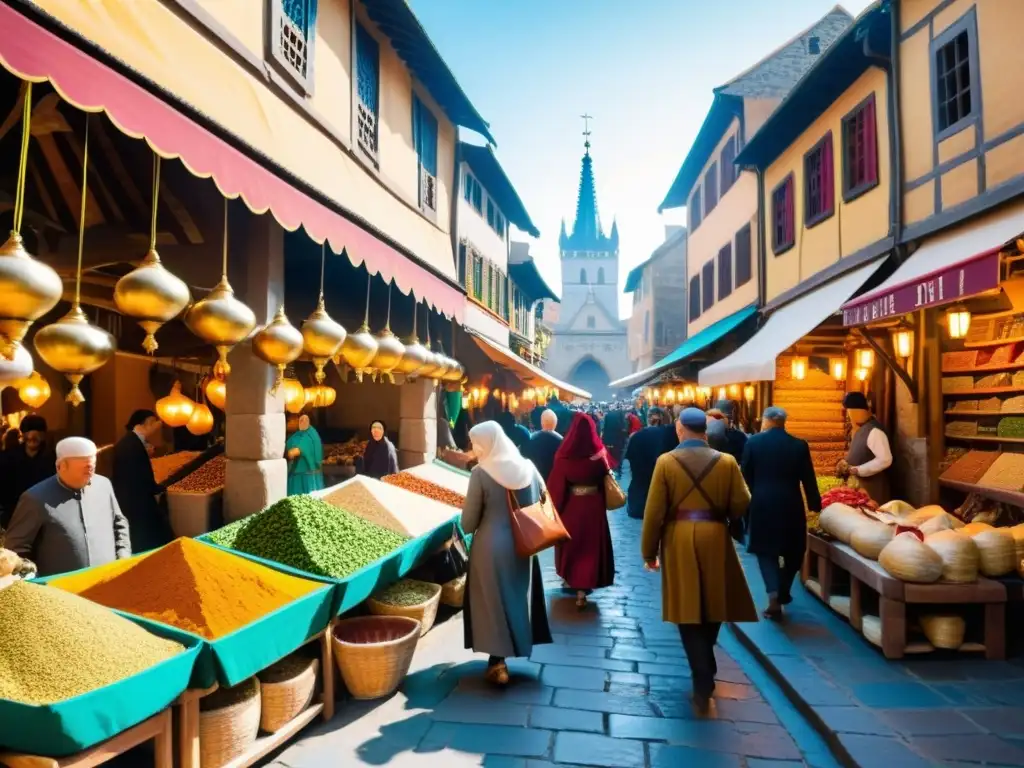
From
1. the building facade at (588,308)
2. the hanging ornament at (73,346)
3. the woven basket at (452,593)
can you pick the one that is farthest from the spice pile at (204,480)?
the building facade at (588,308)

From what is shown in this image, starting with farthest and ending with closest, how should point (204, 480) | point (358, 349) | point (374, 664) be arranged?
point (204, 480) < point (358, 349) < point (374, 664)

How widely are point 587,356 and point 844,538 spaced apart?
208ft

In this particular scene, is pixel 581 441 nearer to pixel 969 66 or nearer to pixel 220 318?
pixel 220 318

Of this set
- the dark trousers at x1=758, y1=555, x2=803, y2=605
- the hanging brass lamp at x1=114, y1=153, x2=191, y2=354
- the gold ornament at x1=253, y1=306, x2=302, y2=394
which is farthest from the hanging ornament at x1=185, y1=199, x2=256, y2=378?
the dark trousers at x1=758, y1=555, x2=803, y2=605

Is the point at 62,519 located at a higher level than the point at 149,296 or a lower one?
lower

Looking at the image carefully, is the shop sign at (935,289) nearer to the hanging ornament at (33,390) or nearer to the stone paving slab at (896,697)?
the stone paving slab at (896,697)

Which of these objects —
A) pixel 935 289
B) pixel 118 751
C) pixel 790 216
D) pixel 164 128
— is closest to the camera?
pixel 118 751

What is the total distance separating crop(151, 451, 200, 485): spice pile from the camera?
26.2 ft

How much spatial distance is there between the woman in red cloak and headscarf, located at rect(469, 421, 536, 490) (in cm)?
206

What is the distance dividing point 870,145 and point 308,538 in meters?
9.64

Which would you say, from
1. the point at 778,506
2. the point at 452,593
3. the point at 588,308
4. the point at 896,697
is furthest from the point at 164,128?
the point at 588,308

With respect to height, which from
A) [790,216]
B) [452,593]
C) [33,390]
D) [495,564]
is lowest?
[452,593]

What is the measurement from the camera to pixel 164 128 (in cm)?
349

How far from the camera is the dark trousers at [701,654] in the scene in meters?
4.72
